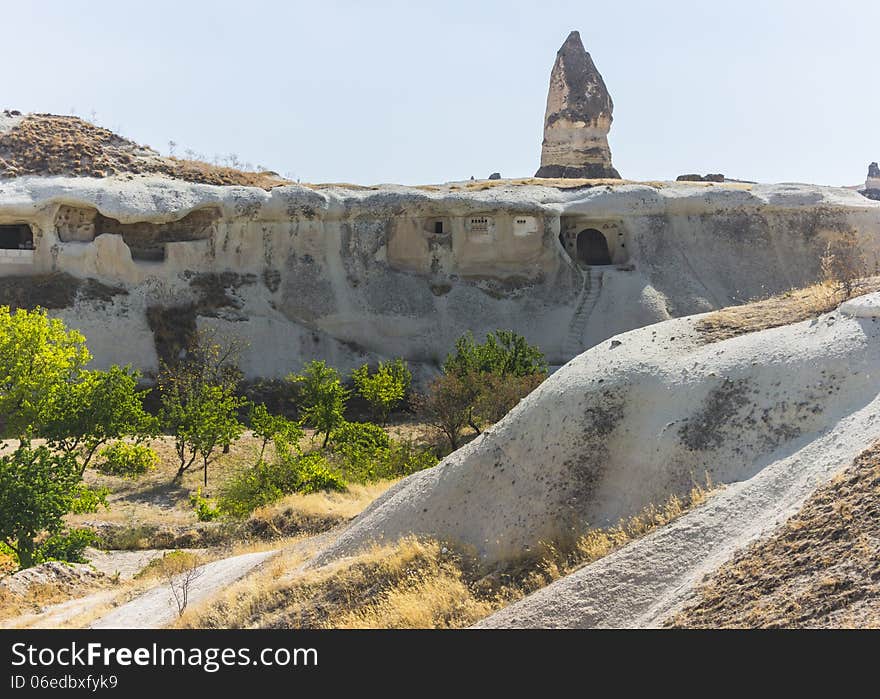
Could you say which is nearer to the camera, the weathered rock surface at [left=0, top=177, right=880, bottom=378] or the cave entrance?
the weathered rock surface at [left=0, top=177, right=880, bottom=378]

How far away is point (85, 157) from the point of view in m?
28.0

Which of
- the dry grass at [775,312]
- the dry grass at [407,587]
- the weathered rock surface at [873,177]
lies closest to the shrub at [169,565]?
the dry grass at [407,587]

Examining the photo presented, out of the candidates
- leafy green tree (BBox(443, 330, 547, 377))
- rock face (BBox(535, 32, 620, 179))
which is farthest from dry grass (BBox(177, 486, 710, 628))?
rock face (BBox(535, 32, 620, 179))

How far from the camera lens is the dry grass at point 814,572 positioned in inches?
208

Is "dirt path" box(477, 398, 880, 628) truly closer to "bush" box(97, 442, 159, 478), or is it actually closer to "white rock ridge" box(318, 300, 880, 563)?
"white rock ridge" box(318, 300, 880, 563)

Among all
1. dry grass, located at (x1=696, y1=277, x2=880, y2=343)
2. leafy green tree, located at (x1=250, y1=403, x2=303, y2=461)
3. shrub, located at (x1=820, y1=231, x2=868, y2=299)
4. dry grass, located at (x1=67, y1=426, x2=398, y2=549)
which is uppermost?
shrub, located at (x1=820, y1=231, x2=868, y2=299)

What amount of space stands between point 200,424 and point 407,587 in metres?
12.3

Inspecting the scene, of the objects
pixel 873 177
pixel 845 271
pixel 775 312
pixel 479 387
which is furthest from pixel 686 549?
pixel 873 177

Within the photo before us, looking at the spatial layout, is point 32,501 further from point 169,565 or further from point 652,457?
point 652,457

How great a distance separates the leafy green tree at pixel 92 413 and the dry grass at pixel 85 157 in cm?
1057

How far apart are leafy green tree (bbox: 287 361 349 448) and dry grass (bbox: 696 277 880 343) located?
1271cm

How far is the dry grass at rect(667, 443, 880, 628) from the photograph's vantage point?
208 inches

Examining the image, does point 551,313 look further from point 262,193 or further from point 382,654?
point 382,654

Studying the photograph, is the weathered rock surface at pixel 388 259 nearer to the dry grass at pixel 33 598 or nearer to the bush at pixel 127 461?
the bush at pixel 127 461
